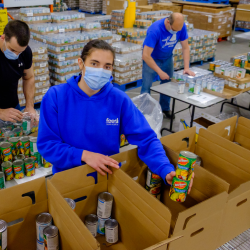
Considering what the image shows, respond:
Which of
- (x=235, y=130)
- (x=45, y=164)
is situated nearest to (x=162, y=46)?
(x=235, y=130)

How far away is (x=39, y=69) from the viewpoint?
5086 millimetres

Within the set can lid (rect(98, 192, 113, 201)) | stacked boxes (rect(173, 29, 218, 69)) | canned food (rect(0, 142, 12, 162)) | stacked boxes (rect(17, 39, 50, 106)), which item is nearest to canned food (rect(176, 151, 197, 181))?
can lid (rect(98, 192, 113, 201))

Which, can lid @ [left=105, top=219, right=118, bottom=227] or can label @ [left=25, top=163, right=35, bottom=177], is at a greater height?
can lid @ [left=105, top=219, right=118, bottom=227]

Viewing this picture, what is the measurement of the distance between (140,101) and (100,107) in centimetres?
242

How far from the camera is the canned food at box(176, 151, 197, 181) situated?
4.61 ft

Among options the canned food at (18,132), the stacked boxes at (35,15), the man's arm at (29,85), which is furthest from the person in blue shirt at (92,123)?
the stacked boxes at (35,15)

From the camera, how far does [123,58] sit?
5980mm

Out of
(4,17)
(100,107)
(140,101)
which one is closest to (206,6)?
(140,101)

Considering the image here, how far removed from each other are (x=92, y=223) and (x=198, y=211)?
2.23 feet

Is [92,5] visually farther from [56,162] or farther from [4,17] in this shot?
[56,162]

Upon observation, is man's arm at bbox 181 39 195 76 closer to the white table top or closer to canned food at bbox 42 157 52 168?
the white table top

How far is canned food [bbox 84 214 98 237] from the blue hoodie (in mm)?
342

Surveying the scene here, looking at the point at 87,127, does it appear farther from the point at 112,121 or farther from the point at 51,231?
the point at 51,231

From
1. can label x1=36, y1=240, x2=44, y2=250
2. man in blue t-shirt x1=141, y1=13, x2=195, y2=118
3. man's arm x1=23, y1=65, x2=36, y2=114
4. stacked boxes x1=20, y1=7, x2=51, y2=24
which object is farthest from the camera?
stacked boxes x1=20, y1=7, x2=51, y2=24
